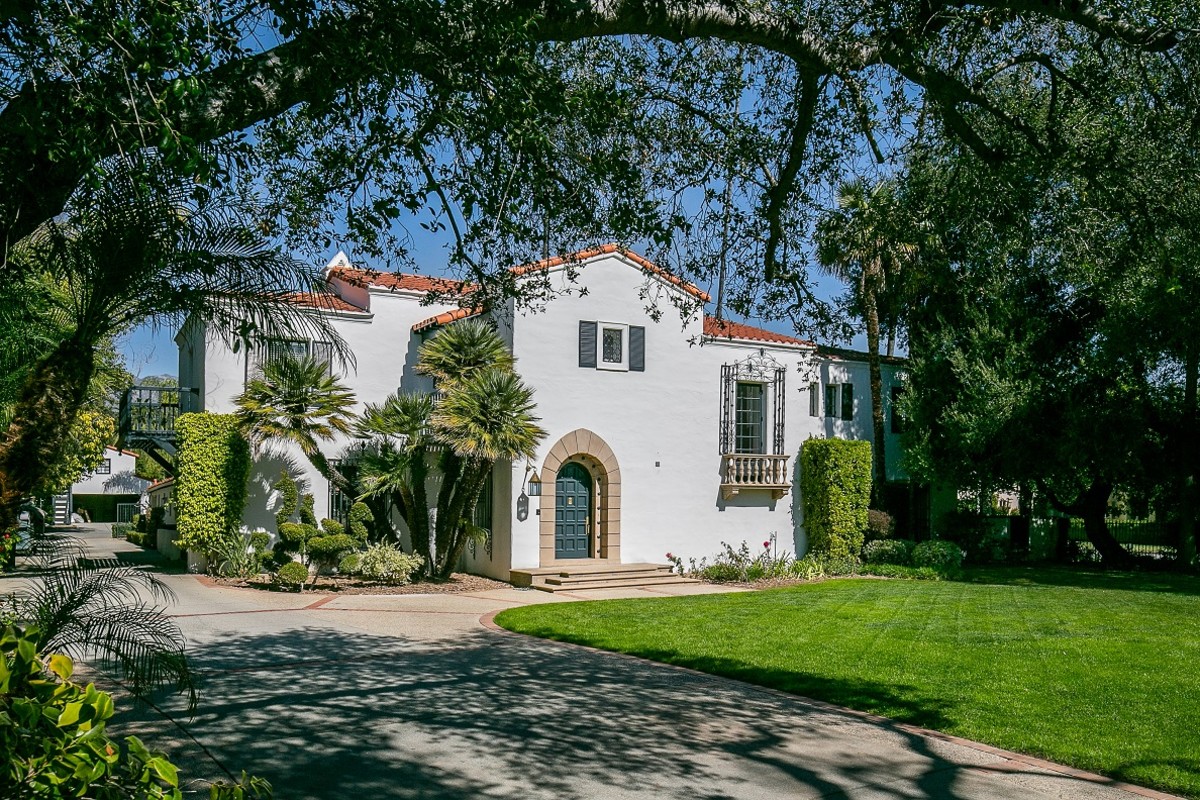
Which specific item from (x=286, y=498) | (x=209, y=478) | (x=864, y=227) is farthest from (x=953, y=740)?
(x=209, y=478)

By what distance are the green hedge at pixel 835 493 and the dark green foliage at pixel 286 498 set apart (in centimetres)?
1255

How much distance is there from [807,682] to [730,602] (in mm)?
7478

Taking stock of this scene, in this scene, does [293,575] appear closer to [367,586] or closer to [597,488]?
[367,586]

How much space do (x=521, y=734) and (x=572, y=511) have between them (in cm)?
1401

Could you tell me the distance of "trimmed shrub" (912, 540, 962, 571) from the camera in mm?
24828

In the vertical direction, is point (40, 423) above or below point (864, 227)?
below

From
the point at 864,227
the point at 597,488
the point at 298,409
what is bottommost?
the point at 597,488

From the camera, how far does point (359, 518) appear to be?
2100 centimetres

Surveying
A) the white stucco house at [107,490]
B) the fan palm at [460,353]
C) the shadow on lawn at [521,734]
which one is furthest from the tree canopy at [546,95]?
the white stucco house at [107,490]

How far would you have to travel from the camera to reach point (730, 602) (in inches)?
711

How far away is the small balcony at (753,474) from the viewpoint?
2386 centimetres

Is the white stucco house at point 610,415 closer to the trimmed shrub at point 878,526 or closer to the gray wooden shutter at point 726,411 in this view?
the gray wooden shutter at point 726,411

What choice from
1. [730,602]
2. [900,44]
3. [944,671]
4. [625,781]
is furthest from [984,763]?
[730,602]

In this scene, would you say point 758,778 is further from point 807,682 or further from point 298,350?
point 298,350
